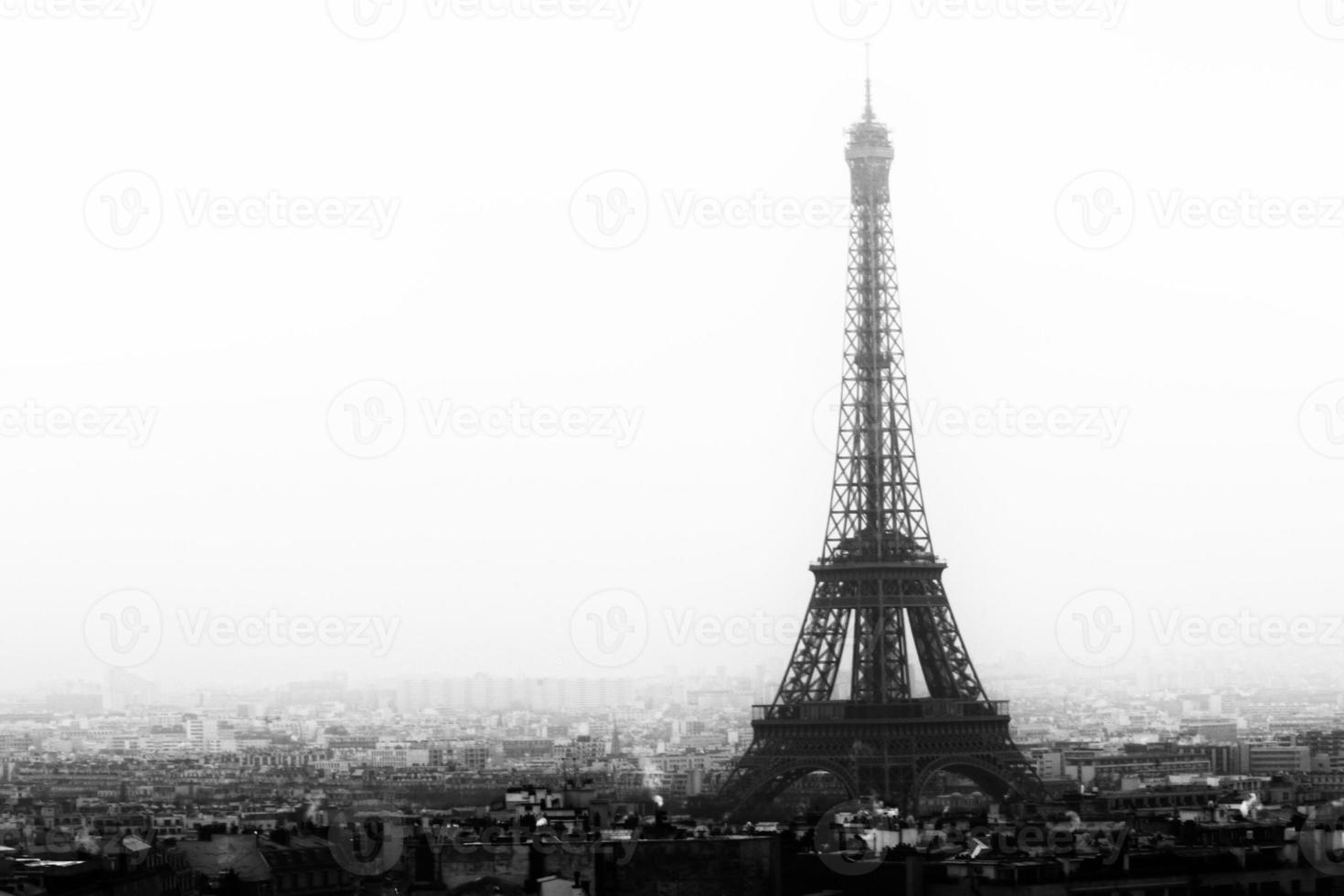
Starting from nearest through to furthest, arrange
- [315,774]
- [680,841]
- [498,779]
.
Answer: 1. [680,841]
2. [498,779]
3. [315,774]

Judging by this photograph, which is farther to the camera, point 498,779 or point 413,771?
point 413,771

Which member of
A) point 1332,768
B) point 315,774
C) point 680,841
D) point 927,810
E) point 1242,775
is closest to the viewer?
point 680,841

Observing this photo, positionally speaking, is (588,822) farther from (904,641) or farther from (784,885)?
(904,641)

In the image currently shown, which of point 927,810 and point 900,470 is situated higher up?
point 900,470

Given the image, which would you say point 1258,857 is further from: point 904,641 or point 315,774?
point 315,774

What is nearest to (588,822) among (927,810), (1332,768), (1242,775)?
(927,810)

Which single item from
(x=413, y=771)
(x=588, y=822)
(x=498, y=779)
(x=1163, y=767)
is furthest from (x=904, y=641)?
(x=413, y=771)
